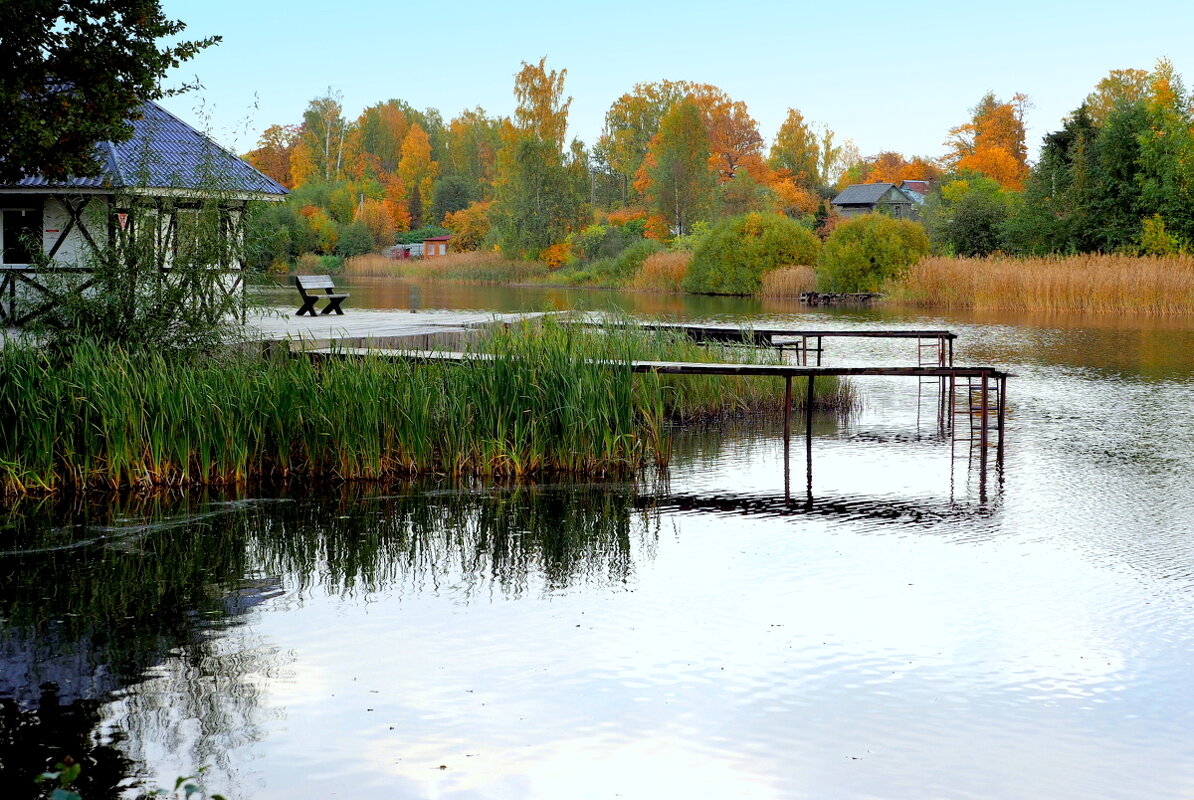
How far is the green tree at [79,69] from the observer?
44.7 ft

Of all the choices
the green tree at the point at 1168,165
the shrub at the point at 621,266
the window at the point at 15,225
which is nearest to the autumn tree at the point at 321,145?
the shrub at the point at 621,266

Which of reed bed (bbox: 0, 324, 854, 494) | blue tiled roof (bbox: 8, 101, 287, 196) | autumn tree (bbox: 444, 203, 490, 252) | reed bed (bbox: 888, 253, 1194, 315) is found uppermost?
autumn tree (bbox: 444, 203, 490, 252)

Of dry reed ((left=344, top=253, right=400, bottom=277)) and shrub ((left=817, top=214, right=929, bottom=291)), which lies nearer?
shrub ((left=817, top=214, right=929, bottom=291))

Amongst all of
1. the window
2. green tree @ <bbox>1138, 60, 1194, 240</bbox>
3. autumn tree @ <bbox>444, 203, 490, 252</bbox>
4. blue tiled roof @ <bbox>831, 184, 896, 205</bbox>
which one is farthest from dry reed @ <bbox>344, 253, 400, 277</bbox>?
the window

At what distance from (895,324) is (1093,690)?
26983mm

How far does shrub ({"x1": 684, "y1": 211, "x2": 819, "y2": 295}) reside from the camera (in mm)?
53312

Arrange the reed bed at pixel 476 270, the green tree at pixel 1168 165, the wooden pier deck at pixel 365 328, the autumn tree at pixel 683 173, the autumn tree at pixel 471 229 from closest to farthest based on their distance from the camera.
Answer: the wooden pier deck at pixel 365 328, the green tree at pixel 1168 165, the reed bed at pixel 476 270, the autumn tree at pixel 683 173, the autumn tree at pixel 471 229

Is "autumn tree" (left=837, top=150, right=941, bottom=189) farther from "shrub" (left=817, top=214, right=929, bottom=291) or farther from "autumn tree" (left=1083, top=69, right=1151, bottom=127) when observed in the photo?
"shrub" (left=817, top=214, right=929, bottom=291)

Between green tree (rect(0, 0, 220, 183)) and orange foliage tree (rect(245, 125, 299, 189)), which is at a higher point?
orange foliage tree (rect(245, 125, 299, 189))

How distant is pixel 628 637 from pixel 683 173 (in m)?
64.6

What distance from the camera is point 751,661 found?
705 centimetres

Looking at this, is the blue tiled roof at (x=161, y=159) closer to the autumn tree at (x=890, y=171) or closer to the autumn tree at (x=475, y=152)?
the autumn tree at (x=475, y=152)

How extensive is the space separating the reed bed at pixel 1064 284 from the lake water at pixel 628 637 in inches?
984

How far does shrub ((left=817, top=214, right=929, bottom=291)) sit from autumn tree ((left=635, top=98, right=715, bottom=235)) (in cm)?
2259
